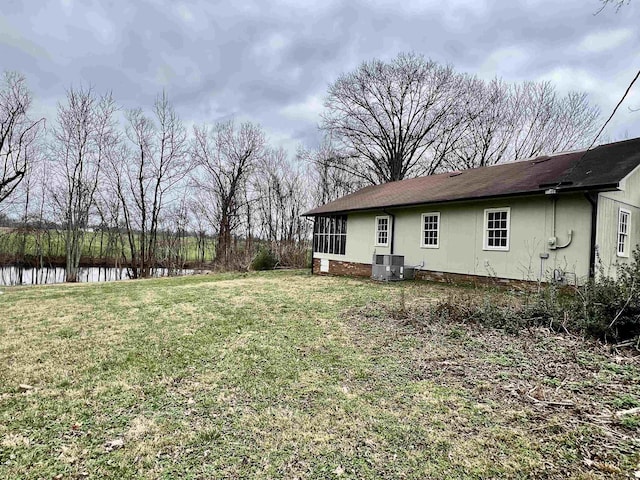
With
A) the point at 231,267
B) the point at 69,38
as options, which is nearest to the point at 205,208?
the point at 231,267

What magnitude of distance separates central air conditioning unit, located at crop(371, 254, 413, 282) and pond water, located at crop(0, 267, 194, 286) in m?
13.8

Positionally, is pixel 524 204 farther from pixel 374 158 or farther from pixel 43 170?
pixel 43 170

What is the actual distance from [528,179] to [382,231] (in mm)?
5068

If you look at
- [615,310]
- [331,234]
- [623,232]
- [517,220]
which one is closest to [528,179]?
[517,220]

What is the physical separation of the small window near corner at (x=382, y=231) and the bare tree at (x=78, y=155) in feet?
51.0

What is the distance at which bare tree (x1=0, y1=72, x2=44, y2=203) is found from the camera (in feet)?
42.4

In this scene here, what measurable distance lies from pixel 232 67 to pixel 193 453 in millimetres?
13703

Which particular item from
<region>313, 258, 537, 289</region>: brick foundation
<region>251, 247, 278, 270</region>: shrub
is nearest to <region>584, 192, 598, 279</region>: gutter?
<region>313, 258, 537, 289</region>: brick foundation

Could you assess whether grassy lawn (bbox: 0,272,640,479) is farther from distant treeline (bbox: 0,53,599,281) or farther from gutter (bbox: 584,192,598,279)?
distant treeline (bbox: 0,53,599,281)

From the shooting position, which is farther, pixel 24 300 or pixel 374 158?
pixel 374 158

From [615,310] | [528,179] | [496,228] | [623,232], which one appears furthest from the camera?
[496,228]

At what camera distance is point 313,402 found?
300 cm

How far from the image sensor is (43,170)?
18188 millimetres

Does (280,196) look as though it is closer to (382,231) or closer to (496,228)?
(382,231)
